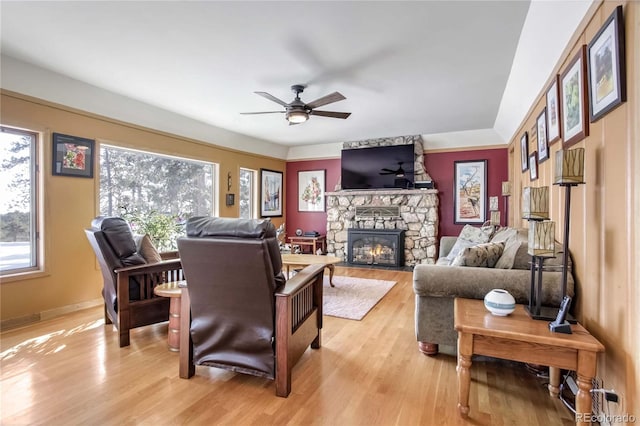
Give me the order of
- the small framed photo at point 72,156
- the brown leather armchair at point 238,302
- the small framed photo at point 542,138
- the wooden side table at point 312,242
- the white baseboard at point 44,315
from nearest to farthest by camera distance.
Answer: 1. the brown leather armchair at point 238,302
2. the small framed photo at point 542,138
3. the white baseboard at point 44,315
4. the small framed photo at point 72,156
5. the wooden side table at point 312,242

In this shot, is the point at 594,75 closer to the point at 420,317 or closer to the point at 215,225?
the point at 420,317

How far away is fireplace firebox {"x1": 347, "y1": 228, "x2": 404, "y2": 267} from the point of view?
6109mm

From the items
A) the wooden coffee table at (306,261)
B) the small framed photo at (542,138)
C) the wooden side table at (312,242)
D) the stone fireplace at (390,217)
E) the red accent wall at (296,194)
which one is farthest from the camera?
the red accent wall at (296,194)

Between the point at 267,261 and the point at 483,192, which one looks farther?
the point at 483,192

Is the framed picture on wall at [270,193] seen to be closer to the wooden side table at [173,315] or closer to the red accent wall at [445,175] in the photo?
the red accent wall at [445,175]

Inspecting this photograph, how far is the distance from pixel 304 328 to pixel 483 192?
5.03 m

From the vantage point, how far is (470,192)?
6008mm

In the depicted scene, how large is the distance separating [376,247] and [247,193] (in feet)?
9.68

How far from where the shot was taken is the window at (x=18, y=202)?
3.09 meters

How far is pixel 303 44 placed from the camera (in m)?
2.72

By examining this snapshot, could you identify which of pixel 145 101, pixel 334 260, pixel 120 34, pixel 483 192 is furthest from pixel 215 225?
pixel 483 192

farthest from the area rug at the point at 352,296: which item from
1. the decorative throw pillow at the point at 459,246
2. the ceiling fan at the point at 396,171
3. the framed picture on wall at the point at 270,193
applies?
the framed picture on wall at the point at 270,193

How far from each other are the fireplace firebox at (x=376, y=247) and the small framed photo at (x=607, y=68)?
4491 millimetres

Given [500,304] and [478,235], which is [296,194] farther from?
[500,304]
